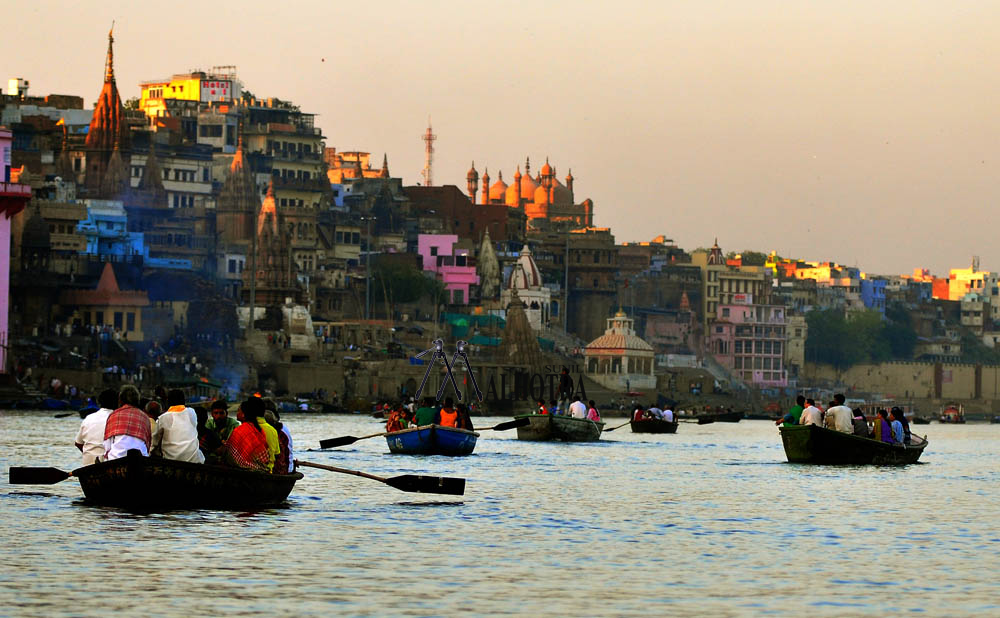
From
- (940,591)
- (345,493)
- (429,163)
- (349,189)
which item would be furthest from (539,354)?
(940,591)

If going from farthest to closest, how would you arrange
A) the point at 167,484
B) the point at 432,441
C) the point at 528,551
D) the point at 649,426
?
1. the point at 649,426
2. the point at 432,441
3. the point at 167,484
4. the point at 528,551

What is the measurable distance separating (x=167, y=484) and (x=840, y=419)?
19.3 m

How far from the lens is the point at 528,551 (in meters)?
27.2

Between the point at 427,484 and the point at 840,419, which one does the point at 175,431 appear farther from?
the point at 840,419

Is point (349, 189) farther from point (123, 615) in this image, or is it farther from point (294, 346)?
point (123, 615)

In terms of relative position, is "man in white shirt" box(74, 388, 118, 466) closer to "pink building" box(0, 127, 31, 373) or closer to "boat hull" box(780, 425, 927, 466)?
"boat hull" box(780, 425, 927, 466)

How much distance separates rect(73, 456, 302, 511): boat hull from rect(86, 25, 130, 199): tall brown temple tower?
108 m

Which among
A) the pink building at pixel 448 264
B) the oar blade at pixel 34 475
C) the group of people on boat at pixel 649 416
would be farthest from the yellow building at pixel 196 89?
the oar blade at pixel 34 475

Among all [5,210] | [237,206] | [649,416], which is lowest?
[649,416]

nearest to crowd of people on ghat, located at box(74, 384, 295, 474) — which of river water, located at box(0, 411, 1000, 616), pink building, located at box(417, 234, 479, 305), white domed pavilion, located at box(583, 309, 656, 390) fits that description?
river water, located at box(0, 411, 1000, 616)

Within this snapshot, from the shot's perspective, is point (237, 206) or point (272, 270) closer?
point (272, 270)

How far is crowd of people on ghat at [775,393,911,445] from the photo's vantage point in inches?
1769

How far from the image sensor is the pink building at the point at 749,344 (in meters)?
181

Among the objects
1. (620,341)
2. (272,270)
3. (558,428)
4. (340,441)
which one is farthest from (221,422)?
(620,341)
